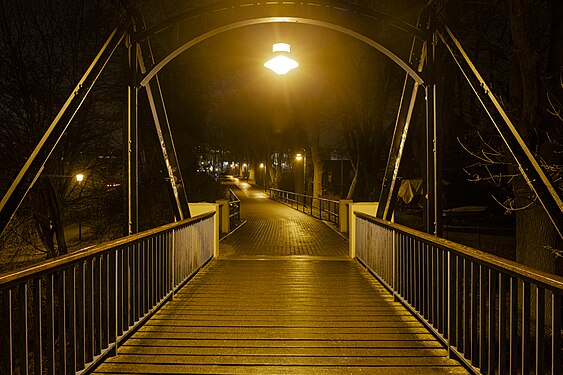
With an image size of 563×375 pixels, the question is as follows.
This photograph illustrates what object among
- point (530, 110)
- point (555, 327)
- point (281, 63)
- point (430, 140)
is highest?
point (281, 63)

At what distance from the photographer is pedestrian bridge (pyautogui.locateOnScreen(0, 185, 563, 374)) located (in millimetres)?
3139

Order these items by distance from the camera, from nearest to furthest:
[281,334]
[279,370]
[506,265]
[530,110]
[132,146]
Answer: [506,265]
[279,370]
[281,334]
[132,146]
[530,110]

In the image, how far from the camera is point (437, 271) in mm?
4465

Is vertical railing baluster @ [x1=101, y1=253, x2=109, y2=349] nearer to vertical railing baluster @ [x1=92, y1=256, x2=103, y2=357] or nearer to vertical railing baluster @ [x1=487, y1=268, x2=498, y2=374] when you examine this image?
vertical railing baluster @ [x1=92, y1=256, x2=103, y2=357]

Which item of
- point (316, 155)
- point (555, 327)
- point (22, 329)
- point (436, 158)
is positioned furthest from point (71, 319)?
point (316, 155)

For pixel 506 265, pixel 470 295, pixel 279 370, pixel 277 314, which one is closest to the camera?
pixel 506 265

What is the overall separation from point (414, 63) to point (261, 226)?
38.7ft

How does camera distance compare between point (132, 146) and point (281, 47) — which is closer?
point (132, 146)

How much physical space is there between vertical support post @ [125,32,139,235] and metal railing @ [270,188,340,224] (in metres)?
12.3

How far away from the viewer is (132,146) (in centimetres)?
Answer: 609

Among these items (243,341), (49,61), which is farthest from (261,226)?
(243,341)

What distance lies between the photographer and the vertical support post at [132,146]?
601cm

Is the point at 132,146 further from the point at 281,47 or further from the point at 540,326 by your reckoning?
the point at 540,326

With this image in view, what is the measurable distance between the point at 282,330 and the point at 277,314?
584 millimetres
